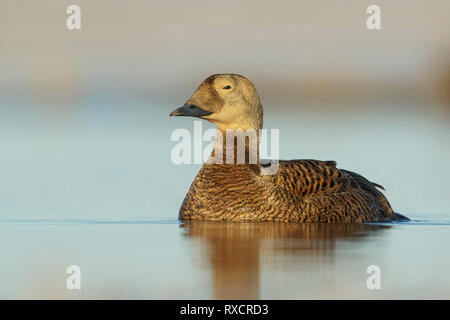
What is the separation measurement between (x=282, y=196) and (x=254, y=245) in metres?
2.06

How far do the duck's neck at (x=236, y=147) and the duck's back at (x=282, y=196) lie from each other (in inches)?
3.6

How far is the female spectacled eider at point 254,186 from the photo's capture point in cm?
1023

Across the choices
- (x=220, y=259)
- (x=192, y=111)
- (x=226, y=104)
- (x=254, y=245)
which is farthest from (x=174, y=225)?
(x=220, y=259)

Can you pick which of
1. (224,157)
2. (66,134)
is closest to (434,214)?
(224,157)

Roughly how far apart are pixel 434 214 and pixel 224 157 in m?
2.11

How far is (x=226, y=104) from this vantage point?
420 inches

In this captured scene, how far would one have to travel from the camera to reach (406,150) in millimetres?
14961

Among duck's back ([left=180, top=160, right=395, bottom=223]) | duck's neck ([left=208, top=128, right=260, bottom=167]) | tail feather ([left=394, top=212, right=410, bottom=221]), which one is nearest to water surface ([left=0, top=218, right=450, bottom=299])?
duck's back ([left=180, top=160, right=395, bottom=223])

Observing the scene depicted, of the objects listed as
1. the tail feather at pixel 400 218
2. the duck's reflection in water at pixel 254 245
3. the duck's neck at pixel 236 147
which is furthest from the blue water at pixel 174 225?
the duck's neck at pixel 236 147

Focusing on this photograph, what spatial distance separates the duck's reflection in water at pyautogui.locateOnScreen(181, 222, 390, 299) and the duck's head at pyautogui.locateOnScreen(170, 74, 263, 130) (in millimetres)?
1102

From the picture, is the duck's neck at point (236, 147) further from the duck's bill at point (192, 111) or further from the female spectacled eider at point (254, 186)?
the duck's bill at point (192, 111)

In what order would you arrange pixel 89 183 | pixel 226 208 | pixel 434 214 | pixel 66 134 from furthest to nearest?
pixel 66 134 < pixel 89 183 < pixel 434 214 < pixel 226 208
